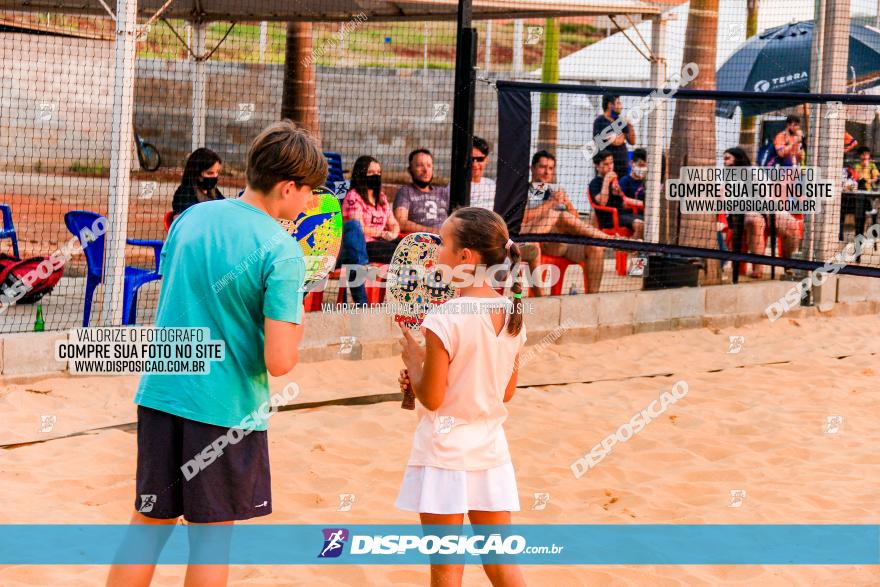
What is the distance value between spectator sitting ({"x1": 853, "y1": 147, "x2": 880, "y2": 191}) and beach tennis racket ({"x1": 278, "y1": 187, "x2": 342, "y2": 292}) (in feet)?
31.2

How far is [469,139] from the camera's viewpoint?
21.6 feet

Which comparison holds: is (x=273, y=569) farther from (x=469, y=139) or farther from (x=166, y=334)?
(x=469, y=139)

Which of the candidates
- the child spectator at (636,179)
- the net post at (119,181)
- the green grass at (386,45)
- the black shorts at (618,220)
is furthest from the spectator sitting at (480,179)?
the green grass at (386,45)

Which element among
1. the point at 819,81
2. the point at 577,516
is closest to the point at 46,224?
the point at 819,81

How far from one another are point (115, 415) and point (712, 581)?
338cm

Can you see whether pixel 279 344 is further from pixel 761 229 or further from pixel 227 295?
pixel 761 229

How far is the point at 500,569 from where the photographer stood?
9.82 feet

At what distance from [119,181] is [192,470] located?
442 cm

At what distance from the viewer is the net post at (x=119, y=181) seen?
6.63 metres

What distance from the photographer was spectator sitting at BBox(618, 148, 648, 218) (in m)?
11.4

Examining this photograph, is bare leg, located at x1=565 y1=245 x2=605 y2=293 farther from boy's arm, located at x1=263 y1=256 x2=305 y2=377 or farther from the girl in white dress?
boy's arm, located at x1=263 y1=256 x2=305 y2=377

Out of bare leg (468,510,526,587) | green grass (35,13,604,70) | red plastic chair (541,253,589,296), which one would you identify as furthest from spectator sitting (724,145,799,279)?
green grass (35,13,604,70)

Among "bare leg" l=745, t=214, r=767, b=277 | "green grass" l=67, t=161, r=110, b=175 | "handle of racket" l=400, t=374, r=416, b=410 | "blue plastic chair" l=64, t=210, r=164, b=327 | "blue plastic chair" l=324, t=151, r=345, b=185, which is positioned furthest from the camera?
"green grass" l=67, t=161, r=110, b=175

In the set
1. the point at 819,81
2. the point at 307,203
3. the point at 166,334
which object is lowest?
the point at 166,334
